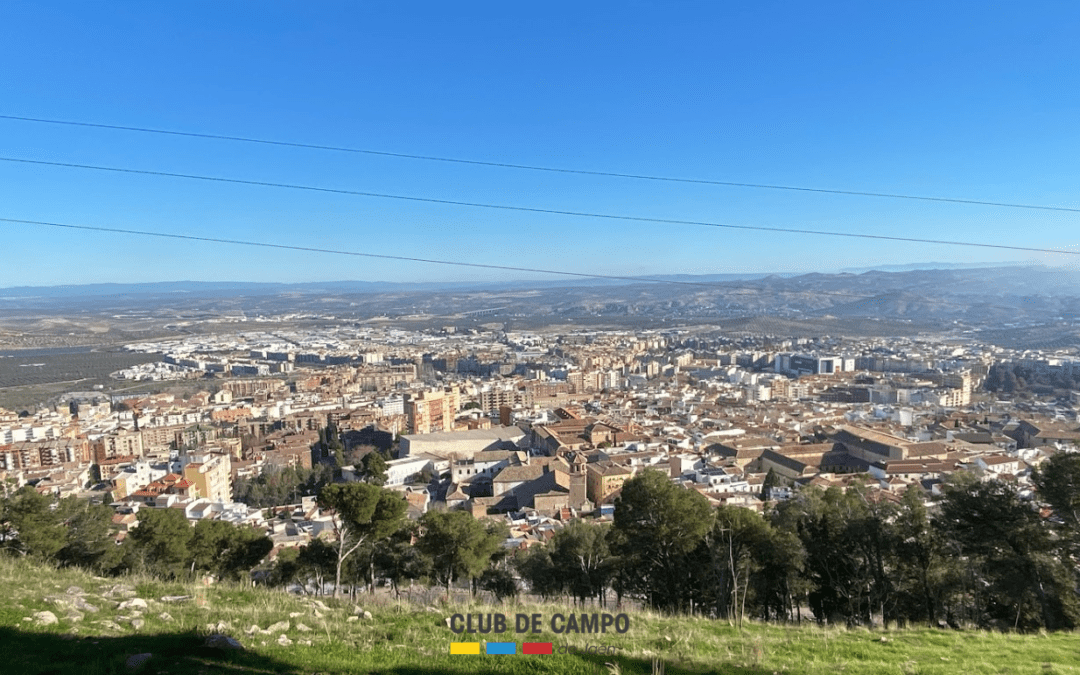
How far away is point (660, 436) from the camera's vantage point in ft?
86.9

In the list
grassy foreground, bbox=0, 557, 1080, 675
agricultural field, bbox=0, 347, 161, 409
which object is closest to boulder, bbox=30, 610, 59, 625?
grassy foreground, bbox=0, 557, 1080, 675

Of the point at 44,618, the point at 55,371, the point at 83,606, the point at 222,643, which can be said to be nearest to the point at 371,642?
the point at 222,643

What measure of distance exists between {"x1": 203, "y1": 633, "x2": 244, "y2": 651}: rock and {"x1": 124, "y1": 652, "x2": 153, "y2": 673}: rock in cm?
30

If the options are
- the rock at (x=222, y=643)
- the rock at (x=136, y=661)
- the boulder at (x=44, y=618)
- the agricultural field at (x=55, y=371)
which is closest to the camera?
the rock at (x=136, y=661)

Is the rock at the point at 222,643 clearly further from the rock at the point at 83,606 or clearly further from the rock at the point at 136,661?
the rock at the point at 83,606

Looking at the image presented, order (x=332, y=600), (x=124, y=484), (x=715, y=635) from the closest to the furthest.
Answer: (x=715, y=635) < (x=332, y=600) < (x=124, y=484)

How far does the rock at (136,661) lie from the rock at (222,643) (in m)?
0.30

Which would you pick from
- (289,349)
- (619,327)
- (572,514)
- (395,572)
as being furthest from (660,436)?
(619,327)

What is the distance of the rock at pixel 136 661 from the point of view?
2689mm

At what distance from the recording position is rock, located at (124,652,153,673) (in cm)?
269

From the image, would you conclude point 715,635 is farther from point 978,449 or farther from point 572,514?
point 978,449

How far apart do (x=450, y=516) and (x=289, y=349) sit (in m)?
66.8

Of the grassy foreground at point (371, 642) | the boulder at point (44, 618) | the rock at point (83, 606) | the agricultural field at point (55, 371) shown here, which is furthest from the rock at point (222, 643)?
the agricultural field at point (55, 371)

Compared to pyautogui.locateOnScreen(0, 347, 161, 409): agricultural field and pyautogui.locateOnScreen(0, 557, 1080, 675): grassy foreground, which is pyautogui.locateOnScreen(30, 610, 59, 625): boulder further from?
pyautogui.locateOnScreen(0, 347, 161, 409): agricultural field
